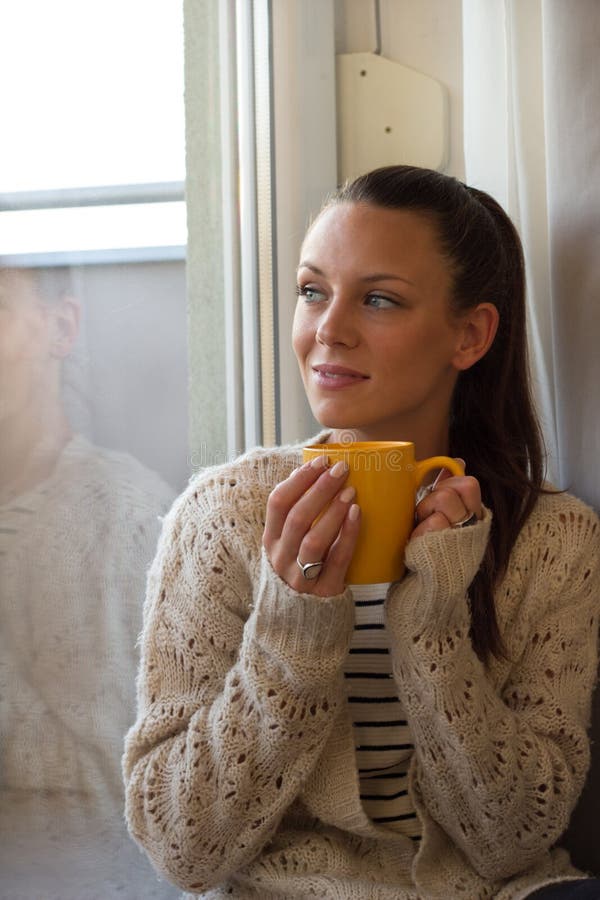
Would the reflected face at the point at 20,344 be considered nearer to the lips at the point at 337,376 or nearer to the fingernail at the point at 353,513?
the lips at the point at 337,376

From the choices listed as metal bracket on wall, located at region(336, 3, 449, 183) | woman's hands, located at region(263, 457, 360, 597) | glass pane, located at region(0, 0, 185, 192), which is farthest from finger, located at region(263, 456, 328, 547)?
metal bracket on wall, located at region(336, 3, 449, 183)

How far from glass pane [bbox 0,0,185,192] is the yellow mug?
45 centimetres

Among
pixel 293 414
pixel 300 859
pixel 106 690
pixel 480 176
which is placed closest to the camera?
pixel 300 859

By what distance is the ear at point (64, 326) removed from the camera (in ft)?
3.51

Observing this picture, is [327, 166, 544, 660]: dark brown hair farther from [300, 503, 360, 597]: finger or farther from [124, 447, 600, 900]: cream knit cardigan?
[300, 503, 360, 597]: finger

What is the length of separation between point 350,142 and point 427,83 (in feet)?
0.46

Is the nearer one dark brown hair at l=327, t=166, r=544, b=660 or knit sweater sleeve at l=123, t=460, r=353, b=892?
knit sweater sleeve at l=123, t=460, r=353, b=892

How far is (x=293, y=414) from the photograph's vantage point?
145 centimetres

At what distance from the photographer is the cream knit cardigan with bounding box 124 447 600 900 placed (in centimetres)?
94

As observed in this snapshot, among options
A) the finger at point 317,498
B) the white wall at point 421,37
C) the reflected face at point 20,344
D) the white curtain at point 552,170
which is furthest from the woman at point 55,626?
the white wall at point 421,37

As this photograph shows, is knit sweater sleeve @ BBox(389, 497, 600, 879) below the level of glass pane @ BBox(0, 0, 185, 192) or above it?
below

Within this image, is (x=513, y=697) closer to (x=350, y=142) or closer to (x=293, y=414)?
(x=293, y=414)

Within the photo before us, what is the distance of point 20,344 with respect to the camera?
1041mm

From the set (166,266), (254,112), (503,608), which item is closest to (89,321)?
(166,266)
